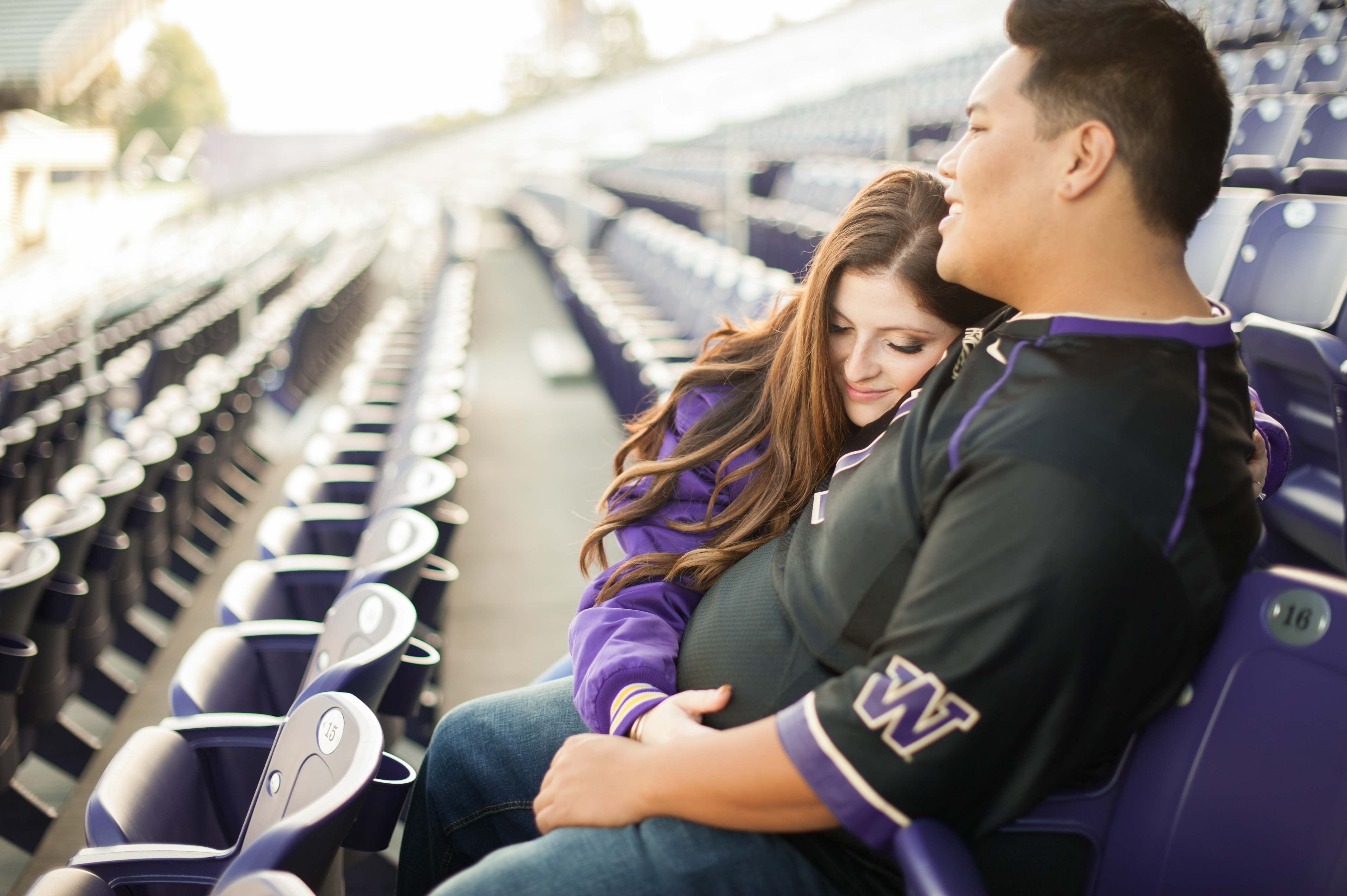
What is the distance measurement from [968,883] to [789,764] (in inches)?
6.4

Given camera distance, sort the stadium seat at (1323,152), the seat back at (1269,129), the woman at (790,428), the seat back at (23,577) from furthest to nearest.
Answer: the seat back at (1269,129)
the stadium seat at (1323,152)
the seat back at (23,577)
the woman at (790,428)

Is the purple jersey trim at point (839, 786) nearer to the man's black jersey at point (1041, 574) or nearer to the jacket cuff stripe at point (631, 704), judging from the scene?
the man's black jersey at point (1041, 574)

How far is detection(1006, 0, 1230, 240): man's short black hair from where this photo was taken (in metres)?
0.79

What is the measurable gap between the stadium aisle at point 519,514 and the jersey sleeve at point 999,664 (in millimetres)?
1363

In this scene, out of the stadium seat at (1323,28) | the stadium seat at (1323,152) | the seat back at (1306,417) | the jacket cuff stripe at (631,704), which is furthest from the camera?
the stadium seat at (1323,28)

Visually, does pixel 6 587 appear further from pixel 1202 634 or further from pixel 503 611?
pixel 1202 634

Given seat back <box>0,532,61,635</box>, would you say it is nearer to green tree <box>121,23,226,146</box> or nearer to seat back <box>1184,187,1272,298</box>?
seat back <box>1184,187,1272,298</box>

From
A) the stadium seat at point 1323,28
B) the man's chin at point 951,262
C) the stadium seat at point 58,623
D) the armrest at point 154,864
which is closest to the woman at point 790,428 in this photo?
the man's chin at point 951,262

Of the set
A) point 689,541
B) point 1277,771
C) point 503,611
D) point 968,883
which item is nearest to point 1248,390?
point 1277,771

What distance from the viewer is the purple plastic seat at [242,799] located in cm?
84

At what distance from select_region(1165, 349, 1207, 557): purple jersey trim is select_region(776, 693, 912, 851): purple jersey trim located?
0.30 metres

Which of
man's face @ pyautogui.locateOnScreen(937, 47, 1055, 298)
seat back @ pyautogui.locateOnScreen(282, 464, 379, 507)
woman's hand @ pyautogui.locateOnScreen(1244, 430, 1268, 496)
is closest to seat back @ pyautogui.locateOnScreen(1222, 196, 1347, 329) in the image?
woman's hand @ pyautogui.locateOnScreen(1244, 430, 1268, 496)

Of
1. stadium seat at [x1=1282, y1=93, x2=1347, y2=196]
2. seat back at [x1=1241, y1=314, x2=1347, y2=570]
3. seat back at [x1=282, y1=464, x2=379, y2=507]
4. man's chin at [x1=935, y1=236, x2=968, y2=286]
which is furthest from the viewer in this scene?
seat back at [x1=282, y1=464, x2=379, y2=507]

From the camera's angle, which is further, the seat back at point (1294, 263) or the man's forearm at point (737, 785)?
the seat back at point (1294, 263)
